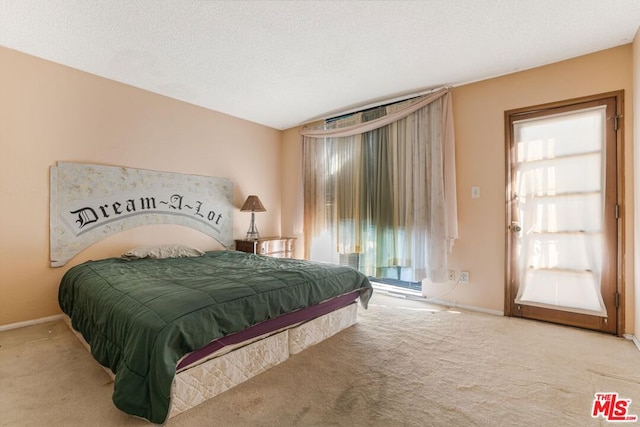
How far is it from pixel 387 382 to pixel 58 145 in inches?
143

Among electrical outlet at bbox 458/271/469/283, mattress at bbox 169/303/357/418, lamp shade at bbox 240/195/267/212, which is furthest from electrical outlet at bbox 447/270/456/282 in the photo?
lamp shade at bbox 240/195/267/212

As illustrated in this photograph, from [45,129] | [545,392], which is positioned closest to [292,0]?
[45,129]

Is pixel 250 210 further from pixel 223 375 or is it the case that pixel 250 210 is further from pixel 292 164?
pixel 223 375

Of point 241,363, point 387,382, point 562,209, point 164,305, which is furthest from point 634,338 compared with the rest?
point 164,305

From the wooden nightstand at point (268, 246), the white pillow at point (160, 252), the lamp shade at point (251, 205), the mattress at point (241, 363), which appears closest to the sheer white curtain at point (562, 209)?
the mattress at point (241, 363)

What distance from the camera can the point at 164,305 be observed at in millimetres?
1623

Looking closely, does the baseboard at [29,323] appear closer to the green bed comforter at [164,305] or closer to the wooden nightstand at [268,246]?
the green bed comforter at [164,305]

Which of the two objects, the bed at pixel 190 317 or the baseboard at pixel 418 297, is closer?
the bed at pixel 190 317

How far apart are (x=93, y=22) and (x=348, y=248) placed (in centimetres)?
349

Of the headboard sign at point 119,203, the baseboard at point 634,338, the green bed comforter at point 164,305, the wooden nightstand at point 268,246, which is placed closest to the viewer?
the green bed comforter at point 164,305

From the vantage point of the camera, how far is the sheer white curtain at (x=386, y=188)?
3.37m

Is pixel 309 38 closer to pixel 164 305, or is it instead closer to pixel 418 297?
pixel 164 305

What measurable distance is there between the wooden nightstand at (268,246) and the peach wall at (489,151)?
2158mm

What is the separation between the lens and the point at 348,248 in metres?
4.21
